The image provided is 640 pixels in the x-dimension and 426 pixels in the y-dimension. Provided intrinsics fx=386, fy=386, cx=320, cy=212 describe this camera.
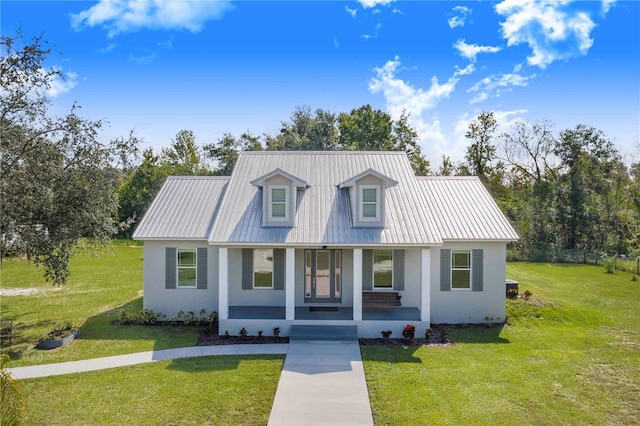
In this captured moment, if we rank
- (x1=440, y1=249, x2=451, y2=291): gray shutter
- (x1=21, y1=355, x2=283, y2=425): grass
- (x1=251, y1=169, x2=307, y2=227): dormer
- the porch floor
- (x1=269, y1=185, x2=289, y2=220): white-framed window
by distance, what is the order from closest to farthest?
(x1=21, y1=355, x2=283, y2=425): grass < the porch floor < (x1=251, y1=169, x2=307, y2=227): dormer < (x1=269, y1=185, x2=289, y2=220): white-framed window < (x1=440, y1=249, x2=451, y2=291): gray shutter

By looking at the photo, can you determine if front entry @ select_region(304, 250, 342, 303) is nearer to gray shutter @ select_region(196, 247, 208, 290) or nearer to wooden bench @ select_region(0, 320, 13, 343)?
gray shutter @ select_region(196, 247, 208, 290)

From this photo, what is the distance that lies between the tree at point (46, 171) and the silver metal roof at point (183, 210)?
1.96 metres

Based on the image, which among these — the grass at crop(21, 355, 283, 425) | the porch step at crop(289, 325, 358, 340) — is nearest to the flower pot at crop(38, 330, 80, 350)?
the grass at crop(21, 355, 283, 425)

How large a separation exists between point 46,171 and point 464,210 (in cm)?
1560

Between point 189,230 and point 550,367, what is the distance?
1347 centimetres

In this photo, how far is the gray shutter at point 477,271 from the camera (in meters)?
15.5

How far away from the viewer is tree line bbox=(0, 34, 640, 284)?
38.4 feet

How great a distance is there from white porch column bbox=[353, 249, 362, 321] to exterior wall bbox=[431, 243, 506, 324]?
3.47 metres

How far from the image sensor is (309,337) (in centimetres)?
1338

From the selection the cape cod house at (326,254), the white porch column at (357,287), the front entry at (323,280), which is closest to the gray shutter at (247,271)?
the cape cod house at (326,254)

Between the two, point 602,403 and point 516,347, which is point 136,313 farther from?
point 602,403

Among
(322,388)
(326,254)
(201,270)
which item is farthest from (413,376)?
(201,270)

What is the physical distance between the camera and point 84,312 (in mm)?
17062

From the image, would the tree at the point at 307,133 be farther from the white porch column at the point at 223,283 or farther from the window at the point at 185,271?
the white porch column at the point at 223,283
